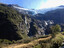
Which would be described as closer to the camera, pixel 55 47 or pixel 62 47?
pixel 55 47

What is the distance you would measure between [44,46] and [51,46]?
119 inches

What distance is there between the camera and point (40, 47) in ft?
154

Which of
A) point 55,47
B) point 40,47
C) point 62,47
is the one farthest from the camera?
point 62,47

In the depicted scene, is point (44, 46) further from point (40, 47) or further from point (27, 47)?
point (27, 47)

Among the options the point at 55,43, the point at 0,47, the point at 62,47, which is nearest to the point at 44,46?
the point at 55,43

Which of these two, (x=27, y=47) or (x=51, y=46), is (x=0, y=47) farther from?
(x=51, y=46)

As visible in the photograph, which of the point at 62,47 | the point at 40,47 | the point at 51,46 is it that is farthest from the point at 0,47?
the point at 62,47

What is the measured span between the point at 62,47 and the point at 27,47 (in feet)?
48.0

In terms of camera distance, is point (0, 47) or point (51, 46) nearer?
point (51, 46)

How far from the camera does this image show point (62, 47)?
56062mm

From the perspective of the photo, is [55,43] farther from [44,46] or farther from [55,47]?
[44,46]

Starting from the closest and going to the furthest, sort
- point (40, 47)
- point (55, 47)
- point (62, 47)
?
point (40, 47), point (55, 47), point (62, 47)

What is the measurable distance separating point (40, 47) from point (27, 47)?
12.2m

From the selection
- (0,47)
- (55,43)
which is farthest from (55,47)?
(0,47)
